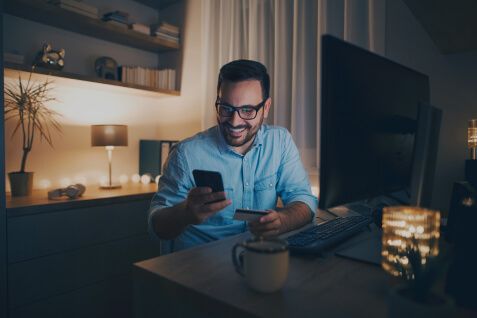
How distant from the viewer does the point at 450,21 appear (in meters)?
1.37

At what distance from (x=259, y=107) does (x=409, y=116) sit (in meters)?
0.57

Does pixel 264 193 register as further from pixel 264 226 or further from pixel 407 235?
pixel 407 235

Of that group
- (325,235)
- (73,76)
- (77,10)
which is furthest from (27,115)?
(325,235)

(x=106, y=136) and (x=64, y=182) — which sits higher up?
(x=106, y=136)

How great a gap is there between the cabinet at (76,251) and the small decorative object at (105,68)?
36.0 inches

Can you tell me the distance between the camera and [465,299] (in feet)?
1.88

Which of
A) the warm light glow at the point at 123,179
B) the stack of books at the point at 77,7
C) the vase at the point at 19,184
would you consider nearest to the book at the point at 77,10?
the stack of books at the point at 77,7

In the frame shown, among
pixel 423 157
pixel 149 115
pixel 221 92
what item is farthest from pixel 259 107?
pixel 149 115

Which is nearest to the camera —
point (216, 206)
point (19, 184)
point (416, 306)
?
point (416, 306)

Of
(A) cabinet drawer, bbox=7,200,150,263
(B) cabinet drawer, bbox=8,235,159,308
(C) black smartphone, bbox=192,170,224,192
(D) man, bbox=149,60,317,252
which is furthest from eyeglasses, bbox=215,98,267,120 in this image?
(B) cabinet drawer, bbox=8,235,159,308

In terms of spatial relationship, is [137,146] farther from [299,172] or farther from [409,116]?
[409,116]

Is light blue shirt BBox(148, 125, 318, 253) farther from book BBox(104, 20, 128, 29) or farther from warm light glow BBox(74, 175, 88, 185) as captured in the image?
book BBox(104, 20, 128, 29)

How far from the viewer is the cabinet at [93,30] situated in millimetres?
2074

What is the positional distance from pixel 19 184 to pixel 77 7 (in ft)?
3.92
